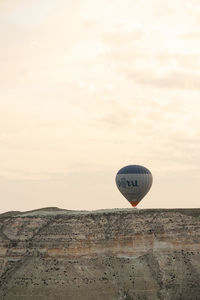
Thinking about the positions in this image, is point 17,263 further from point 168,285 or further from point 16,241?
point 168,285

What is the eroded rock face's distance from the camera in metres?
165

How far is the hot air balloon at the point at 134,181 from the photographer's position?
180750 mm

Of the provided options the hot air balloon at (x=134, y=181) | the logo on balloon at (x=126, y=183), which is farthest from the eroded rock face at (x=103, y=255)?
the hot air balloon at (x=134, y=181)

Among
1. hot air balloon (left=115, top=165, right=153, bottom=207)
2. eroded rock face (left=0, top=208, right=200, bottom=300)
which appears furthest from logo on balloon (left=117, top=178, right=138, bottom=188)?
eroded rock face (left=0, top=208, right=200, bottom=300)

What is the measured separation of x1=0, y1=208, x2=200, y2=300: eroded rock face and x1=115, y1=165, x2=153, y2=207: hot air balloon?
6.19 metres

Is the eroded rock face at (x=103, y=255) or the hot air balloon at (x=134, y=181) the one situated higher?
the hot air balloon at (x=134, y=181)

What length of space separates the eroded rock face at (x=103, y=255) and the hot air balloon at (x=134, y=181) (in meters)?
6.19

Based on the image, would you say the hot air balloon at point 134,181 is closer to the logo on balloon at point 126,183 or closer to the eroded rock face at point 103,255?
the logo on balloon at point 126,183

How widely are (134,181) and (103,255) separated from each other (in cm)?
1657

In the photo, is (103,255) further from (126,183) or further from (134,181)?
(134,181)

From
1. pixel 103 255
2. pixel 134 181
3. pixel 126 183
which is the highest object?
pixel 134 181

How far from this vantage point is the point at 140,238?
171 metres

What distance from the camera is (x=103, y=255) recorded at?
6722 inches

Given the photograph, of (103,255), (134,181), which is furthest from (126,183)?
(103,255)
